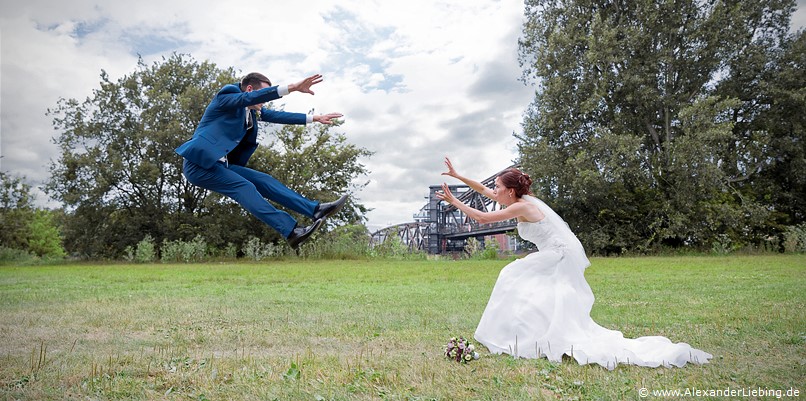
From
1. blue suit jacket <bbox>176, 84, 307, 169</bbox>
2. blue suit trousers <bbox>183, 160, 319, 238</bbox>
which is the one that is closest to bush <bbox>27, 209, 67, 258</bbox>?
blue suit trousers <bbox>183, 160, 319, 238</bbox>

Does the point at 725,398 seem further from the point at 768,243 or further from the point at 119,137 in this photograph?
the point at 119,137

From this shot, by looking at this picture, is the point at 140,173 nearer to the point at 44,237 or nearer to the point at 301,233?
the point at 44,237

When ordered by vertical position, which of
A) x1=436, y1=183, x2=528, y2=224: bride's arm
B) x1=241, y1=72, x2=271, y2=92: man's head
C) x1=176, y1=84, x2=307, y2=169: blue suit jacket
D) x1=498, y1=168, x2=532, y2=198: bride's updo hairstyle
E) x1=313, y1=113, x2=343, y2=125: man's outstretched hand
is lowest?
x1=436, y1=183, x2=528, y2=224: bride's arm

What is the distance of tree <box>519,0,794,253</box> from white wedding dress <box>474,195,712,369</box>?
19.1 metres

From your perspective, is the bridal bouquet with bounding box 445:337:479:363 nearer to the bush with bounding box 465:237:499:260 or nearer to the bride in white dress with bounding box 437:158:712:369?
the bride in white dress with bounding box 437:158:712:369

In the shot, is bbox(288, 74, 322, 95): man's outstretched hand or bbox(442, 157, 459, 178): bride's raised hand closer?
bbox(288, 74, 322, 95): man's outstretched hand

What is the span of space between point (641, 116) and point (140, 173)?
24504mm

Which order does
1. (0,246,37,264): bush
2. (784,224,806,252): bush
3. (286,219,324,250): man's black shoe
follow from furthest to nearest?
(0,246,37,264): bush
(784,224,806,252): bush
(286,219,324,250): man's black shoe

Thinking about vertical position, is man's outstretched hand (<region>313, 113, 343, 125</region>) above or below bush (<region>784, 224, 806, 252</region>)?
above

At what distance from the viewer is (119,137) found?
2914 cm

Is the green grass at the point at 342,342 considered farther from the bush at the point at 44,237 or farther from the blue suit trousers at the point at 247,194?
the bush at the point at 44,237

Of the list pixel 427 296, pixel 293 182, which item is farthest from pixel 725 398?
pixel 293 182

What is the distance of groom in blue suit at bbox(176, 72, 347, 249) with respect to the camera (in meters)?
5.12

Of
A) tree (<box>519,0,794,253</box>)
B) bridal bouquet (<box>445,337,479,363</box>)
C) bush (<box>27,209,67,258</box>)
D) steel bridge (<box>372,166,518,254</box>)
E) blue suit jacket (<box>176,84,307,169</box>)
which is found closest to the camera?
bridal bouquet (<box>445,337,479,363</box>)
